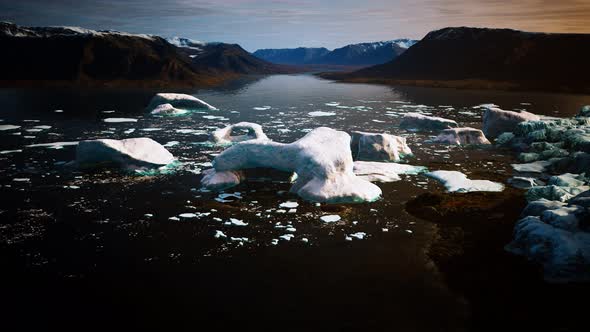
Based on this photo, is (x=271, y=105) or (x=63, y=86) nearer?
(x=271, y=105)

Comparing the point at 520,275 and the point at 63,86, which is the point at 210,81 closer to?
the point at 63,86

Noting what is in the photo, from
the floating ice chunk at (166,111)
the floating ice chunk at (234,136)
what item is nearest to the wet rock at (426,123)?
the floating ice chunk at (234,136)

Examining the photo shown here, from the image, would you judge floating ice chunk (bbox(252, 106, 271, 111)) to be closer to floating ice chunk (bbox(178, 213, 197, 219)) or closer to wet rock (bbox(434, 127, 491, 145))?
wet rock (bbox(434, 127, 491, 145))

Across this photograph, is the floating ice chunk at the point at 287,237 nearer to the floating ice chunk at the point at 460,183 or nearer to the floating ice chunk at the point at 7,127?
the floating ice chunk at the point at 460,183

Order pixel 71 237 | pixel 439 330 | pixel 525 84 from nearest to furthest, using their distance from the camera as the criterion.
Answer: pixel 439 330 < pixel 71 237 < pixel 525 84

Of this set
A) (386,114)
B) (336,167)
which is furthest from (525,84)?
(336,167)

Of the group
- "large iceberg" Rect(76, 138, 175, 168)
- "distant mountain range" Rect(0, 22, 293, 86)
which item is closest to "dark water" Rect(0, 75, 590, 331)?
"large iceberg" Rect(76, 138, 175, 168)
